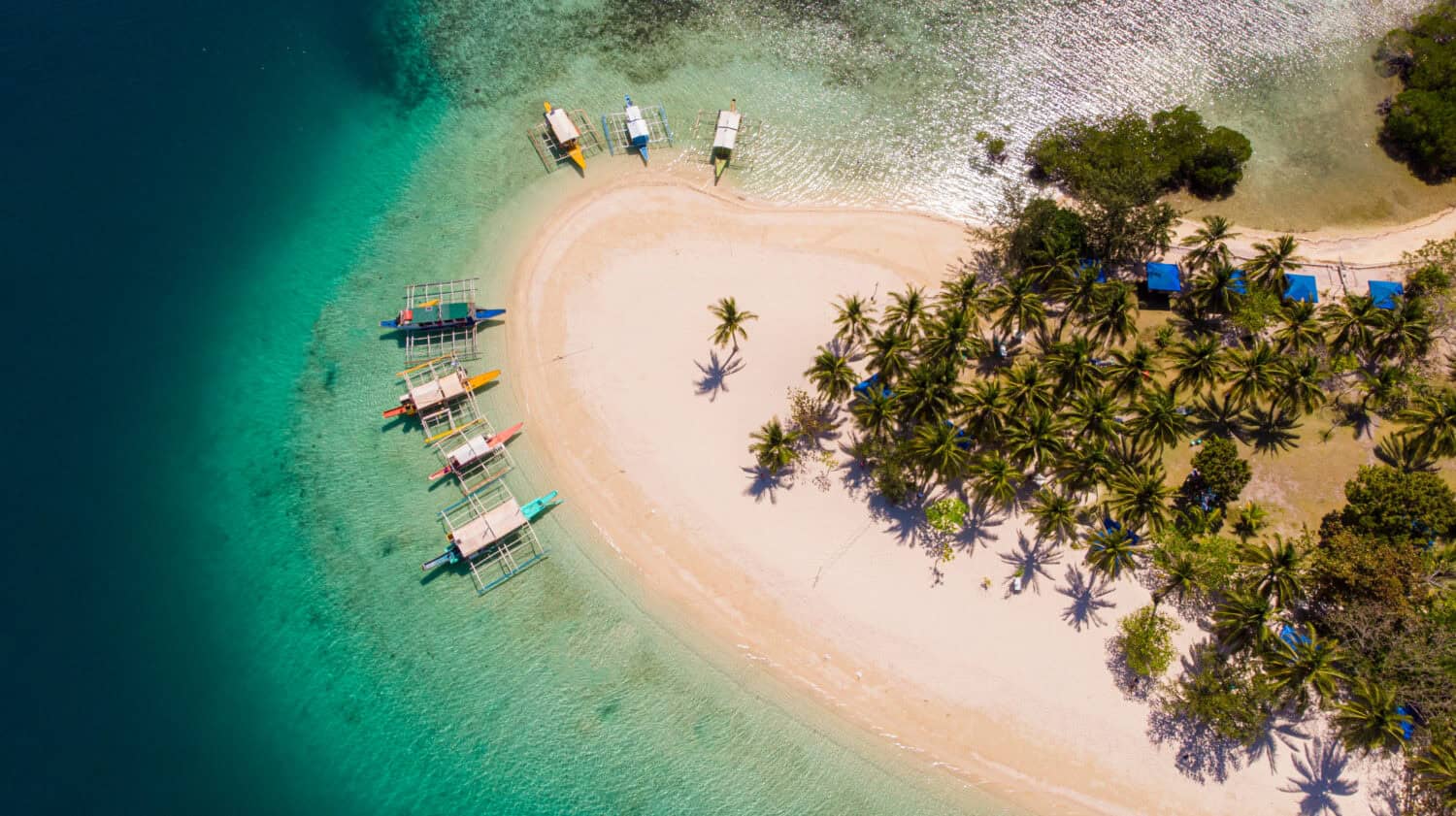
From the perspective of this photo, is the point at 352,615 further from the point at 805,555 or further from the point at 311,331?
the point at 805,555

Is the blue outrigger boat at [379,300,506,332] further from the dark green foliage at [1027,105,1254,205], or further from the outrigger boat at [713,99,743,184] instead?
the dark green foliage at [1027,105,1254,205]

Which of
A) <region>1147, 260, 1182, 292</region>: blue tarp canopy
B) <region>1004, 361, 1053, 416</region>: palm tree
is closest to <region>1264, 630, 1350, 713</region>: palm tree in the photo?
<region>1004, 361, 1053, 416</region>: palm tree

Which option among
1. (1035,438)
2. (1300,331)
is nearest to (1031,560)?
(1035,438)

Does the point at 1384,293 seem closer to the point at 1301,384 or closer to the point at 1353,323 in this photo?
the point at 1353,323

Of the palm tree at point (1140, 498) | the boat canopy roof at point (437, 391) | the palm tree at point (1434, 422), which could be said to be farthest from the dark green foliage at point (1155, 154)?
the boat canopy roof at point (437, 391)

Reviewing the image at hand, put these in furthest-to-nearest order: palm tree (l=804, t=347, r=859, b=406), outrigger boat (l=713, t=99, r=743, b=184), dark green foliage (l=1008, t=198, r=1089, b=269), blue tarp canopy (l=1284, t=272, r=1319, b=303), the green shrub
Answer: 1. outrigger boat (l=713, t=99, r=743, b=184)
2. blue tarp canopy (l=1284, t=272, r=1319, b=303)
3. dark green foliage (l=1008, t=198, r=1089, b=269)
4. palm tree (l=804, t=347, r=859, b=406)
5. the green shrub
